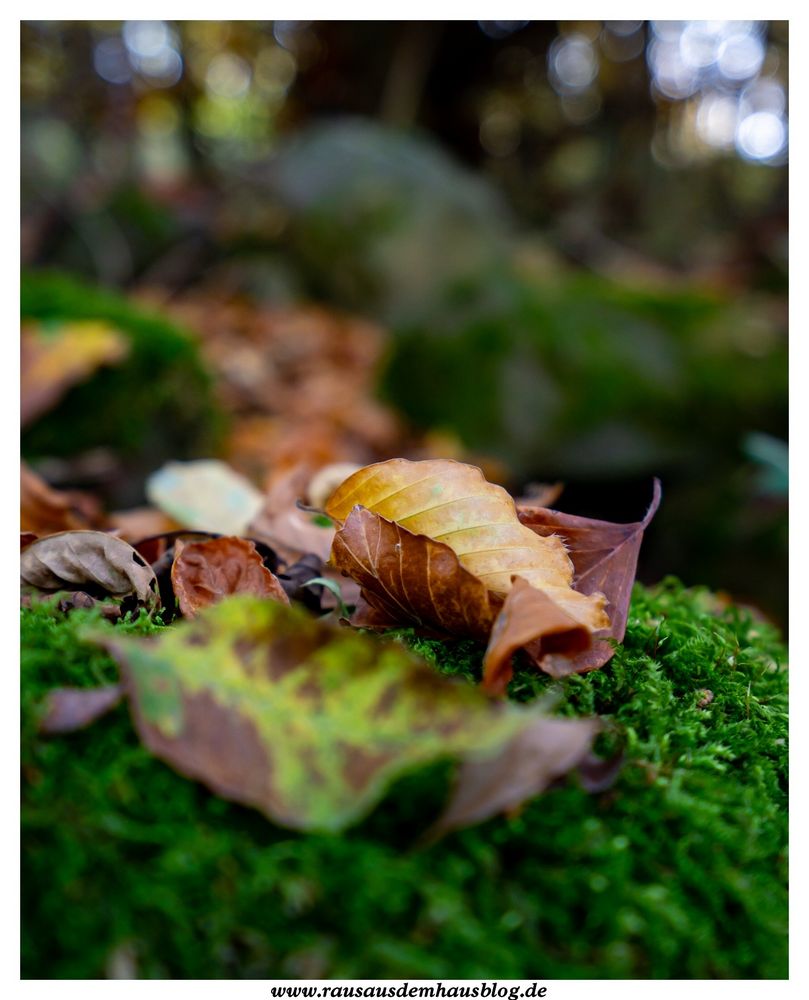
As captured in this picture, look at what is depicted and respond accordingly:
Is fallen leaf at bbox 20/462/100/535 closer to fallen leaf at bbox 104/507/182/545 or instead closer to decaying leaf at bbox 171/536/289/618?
fallen leaf at bbox 104/507/182/545

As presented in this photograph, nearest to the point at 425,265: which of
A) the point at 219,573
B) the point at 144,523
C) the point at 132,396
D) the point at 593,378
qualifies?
the point at 593,378

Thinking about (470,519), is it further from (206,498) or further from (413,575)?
(206,498)

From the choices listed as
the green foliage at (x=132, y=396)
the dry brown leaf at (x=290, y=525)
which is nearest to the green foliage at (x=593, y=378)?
the green foliage at (x=132, y=396)

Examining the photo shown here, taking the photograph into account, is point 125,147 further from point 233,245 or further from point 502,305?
point 502,305

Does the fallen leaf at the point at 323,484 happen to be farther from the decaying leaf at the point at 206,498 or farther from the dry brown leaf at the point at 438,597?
the dry brown leaf at the point at 438,597

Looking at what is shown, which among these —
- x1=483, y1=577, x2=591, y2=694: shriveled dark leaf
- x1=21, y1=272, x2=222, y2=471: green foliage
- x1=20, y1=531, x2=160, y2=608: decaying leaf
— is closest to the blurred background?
x1=21, y1=272, x2=222, y2=471: green foliage

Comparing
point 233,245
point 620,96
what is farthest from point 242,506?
point 620,96

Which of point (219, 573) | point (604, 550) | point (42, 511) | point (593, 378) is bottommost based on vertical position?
point (593, 378)
